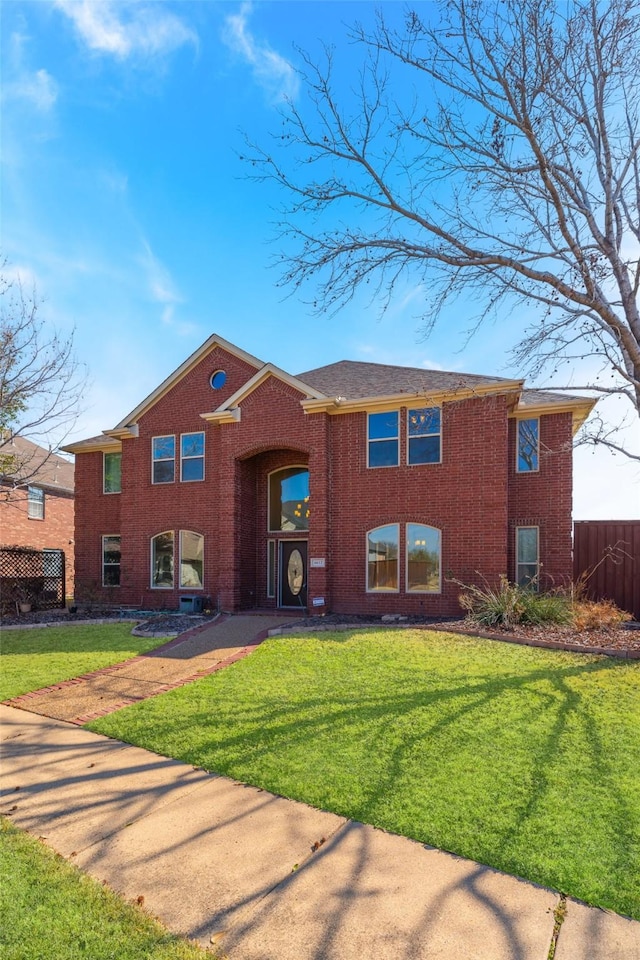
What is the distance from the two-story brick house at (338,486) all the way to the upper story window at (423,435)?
1.4 inches

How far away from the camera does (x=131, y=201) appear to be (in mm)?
10891

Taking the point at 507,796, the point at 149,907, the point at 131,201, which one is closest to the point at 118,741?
the point at 149,907

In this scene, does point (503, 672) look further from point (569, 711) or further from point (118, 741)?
point (118, 741)

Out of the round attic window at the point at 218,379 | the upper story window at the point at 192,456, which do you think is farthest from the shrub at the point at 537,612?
the round attic window at the point at 218,379

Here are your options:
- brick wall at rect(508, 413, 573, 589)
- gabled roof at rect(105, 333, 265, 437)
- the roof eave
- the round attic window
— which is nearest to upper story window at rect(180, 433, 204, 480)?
the round attic window

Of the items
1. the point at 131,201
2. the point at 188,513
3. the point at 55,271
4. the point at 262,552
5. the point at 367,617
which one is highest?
the point at 131,201

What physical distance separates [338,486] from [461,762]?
9708mm

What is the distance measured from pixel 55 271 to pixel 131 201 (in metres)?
2.09

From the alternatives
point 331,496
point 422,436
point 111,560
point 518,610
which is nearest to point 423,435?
point 422,436

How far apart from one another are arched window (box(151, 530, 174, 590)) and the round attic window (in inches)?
180

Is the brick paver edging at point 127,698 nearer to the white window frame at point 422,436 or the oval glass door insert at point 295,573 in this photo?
the oval glass door insert at point 295,573

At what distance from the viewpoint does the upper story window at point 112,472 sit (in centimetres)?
1891

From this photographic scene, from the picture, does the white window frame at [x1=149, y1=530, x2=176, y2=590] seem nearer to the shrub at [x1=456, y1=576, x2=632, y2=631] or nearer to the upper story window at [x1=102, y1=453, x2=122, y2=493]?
the upper story window at [x1=102, y1=453, x2=122, y2=493]

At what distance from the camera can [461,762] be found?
4.64 metres
